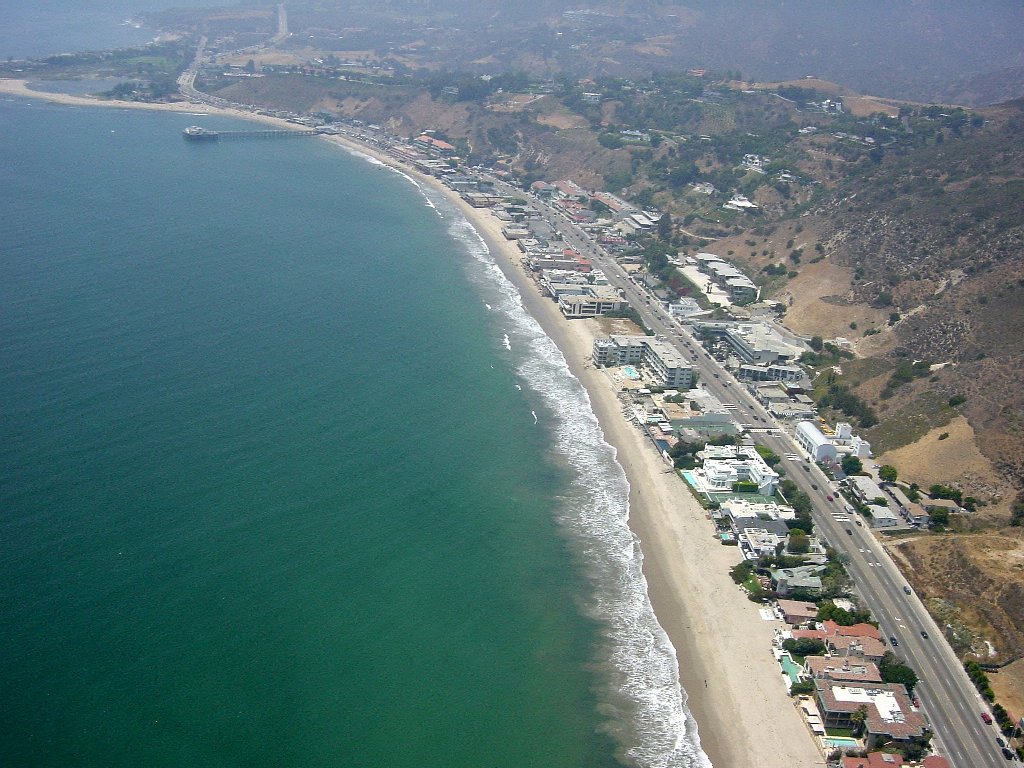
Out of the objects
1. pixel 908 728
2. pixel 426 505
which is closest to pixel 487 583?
pixel 426 505

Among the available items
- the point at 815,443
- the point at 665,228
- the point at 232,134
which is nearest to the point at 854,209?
the point at 665,228

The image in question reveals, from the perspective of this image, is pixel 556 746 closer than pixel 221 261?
Yes

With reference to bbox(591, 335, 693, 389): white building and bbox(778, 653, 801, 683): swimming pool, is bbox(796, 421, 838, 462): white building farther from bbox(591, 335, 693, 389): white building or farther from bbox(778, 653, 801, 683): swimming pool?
bbox(778, 653, 801, 683): swimming pool

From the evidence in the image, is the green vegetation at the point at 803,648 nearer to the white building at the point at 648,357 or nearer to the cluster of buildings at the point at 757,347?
the white building at the point at 648,357

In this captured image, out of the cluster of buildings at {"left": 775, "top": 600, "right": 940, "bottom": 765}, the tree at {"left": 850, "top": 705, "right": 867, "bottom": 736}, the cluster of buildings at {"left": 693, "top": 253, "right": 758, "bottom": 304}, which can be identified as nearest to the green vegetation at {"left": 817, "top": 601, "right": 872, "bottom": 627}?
the cluster of buildings at {"left": 775, "top": 600, "right": 940, "bottom": 765}

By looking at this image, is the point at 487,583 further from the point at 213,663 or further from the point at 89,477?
the point at 89,477

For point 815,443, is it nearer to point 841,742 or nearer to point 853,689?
point 853,689

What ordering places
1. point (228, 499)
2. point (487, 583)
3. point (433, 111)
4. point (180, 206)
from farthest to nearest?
point (433, 111), point (180, 206), point (228, 499), point (487, 583)
